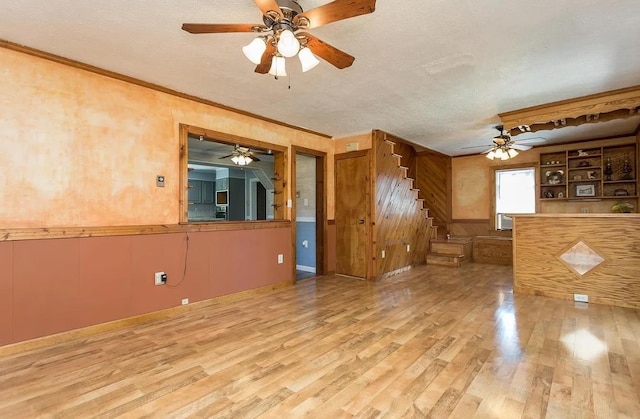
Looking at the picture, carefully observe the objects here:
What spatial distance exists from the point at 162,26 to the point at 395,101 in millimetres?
2593

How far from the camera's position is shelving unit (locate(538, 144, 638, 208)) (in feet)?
18.6

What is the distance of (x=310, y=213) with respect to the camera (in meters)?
5.88

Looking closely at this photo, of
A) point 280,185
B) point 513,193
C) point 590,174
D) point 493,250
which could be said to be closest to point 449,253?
point 493,250

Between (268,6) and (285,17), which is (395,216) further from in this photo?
(268,6)

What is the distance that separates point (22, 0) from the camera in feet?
6.59

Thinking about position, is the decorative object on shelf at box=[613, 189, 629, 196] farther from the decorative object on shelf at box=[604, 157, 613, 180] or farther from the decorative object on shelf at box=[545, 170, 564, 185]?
the decorative object on shelf at box=[545, 170, 564, 185]

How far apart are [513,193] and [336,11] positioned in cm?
676

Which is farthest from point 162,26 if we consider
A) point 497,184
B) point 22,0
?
point 497,184

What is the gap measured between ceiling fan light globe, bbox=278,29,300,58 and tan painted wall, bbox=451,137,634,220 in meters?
6.55

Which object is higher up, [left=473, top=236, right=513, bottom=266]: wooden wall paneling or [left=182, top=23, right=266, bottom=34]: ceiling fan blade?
[left=182, top=23, right=266, bottom=34]: ceiling fan blade

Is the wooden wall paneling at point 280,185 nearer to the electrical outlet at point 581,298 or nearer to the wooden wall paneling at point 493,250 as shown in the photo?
the electrical outlet at point 581,298

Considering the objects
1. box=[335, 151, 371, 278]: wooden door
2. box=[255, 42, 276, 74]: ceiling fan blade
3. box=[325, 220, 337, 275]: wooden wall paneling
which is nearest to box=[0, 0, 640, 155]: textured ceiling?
box=[255, 42, 276, 74]: ceiling fan blade

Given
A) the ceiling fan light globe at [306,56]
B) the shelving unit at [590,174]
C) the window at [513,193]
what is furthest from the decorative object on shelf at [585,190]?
the ceiling fan light globe at [306,56]

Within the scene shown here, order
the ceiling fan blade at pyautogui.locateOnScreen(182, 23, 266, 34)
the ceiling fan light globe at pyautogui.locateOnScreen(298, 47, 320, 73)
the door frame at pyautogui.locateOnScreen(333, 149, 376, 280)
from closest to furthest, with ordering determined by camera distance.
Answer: the ceiling fan blade at pyautogui.locateOnScreen(182, 23, 266, 34), the ceiling fan light globe at pyautogui.locateOnScreen(298, 47, 320, 73), the door frame at pyautogui.locateOnScreen(333, 149, 376, 280)
